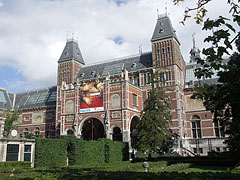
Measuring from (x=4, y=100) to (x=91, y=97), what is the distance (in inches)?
1054

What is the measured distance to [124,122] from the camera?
34906mm

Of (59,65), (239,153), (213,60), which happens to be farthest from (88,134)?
(213,60)

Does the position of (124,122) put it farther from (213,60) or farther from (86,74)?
(213,60)

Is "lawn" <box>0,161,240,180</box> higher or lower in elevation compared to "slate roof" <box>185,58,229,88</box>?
lower

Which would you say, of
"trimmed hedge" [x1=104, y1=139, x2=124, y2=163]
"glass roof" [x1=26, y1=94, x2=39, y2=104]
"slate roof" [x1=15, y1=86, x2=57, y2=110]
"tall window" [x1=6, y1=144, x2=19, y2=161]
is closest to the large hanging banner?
"trimmed hedge" [x1=104, y1=139, x2=124, y2=163]

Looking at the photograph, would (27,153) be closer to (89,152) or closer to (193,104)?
(89,152)

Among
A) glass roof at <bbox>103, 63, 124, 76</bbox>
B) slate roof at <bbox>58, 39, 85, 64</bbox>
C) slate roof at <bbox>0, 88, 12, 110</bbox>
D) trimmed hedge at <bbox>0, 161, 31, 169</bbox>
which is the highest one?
slate roof at <bbox>58, 39, 85, 64</bbox>

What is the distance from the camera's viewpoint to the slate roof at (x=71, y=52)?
49.6m

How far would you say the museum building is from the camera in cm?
3634

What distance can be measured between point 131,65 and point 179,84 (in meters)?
9.87

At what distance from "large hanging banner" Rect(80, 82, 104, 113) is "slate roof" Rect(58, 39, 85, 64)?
43.1 ft

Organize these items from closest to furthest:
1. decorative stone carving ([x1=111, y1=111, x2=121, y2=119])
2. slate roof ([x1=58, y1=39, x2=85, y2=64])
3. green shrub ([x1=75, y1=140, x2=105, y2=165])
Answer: green shrub ([x1=75, y1=140, x2=105, y2=165]), decorative stone carving ([x1=111, y1=111, x2=121, y2=119]), slate roof ([x1=58, y1=39, x2=85, y2=64])

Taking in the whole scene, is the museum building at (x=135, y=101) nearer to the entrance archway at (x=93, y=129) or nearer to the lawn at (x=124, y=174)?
the entrance archway at (x=93, y=129)

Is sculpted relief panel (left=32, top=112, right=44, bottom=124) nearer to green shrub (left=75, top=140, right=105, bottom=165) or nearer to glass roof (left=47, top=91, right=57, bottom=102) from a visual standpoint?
glass roof (left=47, top=91, right=57, bottom=102)
